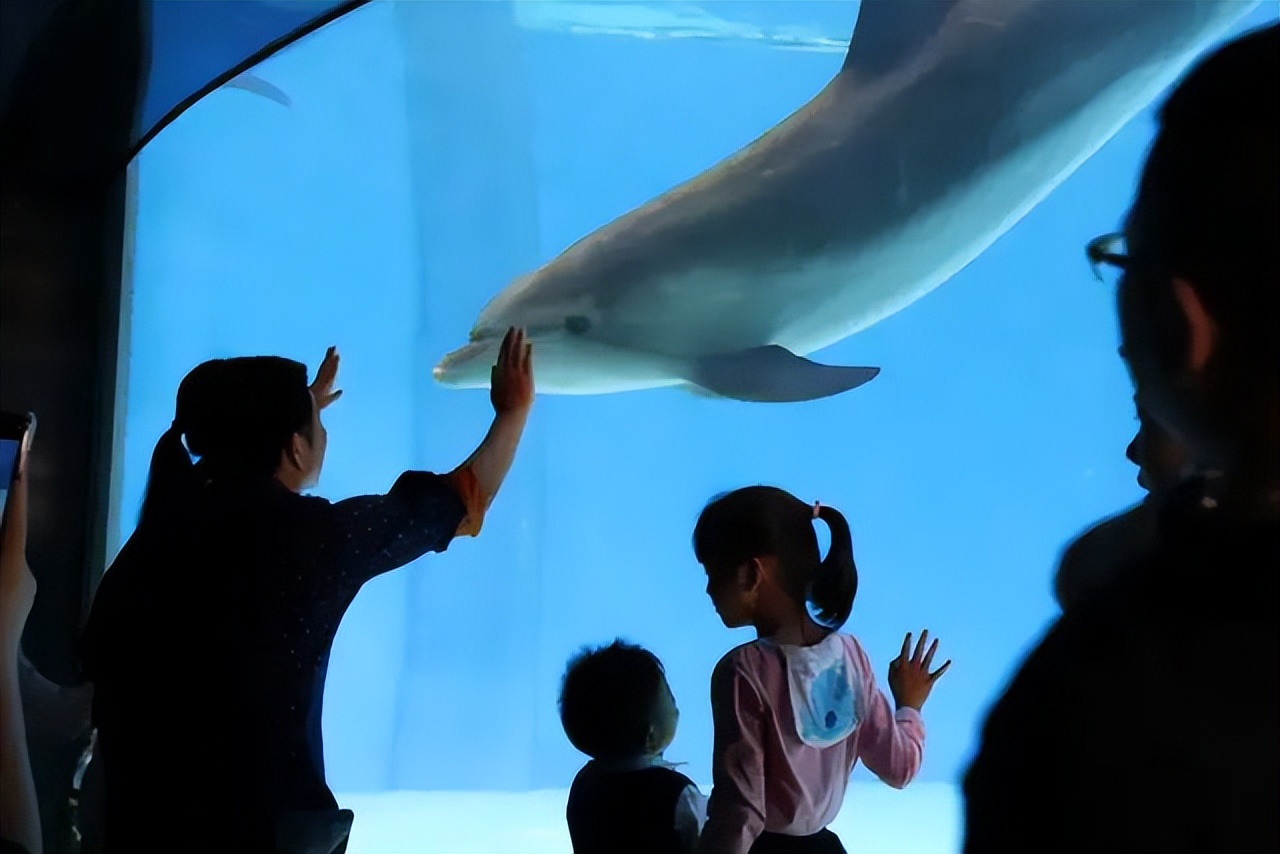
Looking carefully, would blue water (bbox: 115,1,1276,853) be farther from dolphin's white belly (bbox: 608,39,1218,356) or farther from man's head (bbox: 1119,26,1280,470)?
man's head (bbox: 1119,26,1280,470)

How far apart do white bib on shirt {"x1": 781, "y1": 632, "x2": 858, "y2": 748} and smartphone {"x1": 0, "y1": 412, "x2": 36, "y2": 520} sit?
1202 mm

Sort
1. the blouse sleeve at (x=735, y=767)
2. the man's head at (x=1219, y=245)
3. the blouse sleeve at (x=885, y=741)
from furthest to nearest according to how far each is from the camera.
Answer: the blouse sleeve at (x=885, y=741) < the blouse sleeve at (x=735, y=767) < the man's head at (x=1219, y=245)

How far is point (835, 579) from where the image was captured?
4.88 feet

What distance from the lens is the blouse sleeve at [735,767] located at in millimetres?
1332

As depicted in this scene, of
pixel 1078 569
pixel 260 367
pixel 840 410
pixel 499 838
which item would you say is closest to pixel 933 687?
pixel 1078 569

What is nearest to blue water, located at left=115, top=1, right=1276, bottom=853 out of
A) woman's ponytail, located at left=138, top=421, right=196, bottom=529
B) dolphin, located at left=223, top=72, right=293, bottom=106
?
dolphin, located at left=223, top=72, right=293, bottom=106

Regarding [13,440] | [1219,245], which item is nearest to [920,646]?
[1219,245]

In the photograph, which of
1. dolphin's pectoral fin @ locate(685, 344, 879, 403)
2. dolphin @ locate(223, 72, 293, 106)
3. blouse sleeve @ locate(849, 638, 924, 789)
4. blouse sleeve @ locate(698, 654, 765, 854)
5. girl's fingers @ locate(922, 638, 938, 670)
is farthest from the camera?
dolphin @ locate(223, 72, 293, 106)

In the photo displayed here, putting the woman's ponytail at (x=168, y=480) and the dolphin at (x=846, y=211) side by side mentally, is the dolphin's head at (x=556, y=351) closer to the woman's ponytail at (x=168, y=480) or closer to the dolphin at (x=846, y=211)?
the dolphin at (x=846, y=211)

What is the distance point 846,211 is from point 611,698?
2.83 ft

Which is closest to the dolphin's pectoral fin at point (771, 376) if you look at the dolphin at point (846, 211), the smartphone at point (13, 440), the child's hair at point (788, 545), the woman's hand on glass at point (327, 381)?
the dolphin at point (846, 211)

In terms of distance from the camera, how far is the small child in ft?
4.64

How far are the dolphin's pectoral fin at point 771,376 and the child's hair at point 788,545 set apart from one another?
0.18 meters

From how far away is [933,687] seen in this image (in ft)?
5.08
